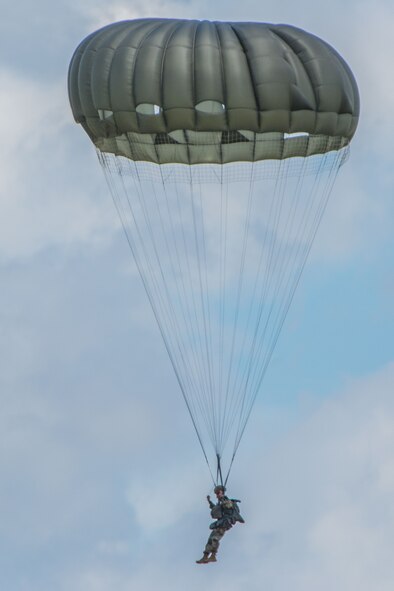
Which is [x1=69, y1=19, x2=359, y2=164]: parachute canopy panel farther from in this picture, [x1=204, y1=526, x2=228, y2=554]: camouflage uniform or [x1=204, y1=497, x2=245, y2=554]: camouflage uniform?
[x1=204, y1=526, x2=228, y2=554]: camouflage uniform

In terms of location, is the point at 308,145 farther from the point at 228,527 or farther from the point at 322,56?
the point at 228,527

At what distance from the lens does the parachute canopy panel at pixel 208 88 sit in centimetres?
5900

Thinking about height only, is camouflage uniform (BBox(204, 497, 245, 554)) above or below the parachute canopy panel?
below

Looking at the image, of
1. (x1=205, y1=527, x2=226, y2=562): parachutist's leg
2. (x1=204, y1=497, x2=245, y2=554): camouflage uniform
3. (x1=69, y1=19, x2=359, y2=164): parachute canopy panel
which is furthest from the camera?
(x1=69, y1=19, x2=359, y2=164): parachute canopy panel

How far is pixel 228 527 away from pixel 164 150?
8.30 metres

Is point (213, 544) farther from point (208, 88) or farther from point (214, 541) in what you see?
point (208, 88)

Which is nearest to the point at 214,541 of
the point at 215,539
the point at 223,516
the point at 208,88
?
the point at 215,539

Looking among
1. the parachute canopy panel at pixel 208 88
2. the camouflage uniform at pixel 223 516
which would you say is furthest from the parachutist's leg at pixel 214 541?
the parachute canopy panel at pixel 208 88

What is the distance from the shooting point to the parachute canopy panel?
59000 millimetres

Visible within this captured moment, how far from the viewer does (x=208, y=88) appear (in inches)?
2318

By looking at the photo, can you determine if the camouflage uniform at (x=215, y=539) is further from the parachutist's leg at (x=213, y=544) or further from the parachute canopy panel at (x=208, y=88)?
the parachute canopy panel at (x=208, y=88)

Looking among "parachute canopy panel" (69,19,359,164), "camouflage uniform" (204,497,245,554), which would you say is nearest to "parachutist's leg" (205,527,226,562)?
"camouflage uniform" (204,497,245,554)

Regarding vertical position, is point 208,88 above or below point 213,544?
above

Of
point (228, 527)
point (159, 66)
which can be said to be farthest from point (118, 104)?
point (228, 527)
